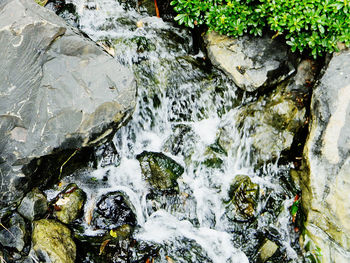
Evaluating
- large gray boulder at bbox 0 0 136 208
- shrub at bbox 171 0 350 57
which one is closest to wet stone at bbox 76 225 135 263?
large gray boulder at bbox 0 0 136 208

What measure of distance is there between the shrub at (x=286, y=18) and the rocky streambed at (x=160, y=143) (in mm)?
363

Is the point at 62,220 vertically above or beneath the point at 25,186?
beneath

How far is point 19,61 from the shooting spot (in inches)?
153

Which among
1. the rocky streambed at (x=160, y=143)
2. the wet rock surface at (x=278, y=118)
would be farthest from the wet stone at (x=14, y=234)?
the wet rock surface at (x=278, y=118)

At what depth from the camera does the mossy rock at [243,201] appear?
16.1ft

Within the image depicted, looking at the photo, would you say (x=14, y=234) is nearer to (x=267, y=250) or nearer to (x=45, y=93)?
(x=45, y=93)

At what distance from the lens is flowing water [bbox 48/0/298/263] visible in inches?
188

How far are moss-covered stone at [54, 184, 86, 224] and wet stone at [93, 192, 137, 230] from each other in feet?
0.87

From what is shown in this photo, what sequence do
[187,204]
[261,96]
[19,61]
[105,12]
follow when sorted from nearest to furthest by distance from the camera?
[19,61], [187,204], [261,96], [105,12]

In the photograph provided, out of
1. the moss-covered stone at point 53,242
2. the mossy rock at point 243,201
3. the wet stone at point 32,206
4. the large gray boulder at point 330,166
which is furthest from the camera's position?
the mossy rock at point 243,201

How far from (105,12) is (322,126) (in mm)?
4336

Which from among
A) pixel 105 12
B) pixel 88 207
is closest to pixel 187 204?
pixel 88 207

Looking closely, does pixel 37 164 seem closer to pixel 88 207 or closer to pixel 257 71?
pixel 88 207

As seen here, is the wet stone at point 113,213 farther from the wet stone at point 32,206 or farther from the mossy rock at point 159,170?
the wet stone at point 32,206
